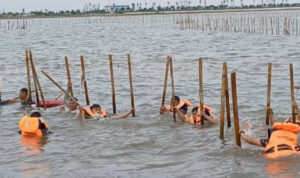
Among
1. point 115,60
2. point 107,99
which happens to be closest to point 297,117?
point 107,99

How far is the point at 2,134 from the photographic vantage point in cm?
1758

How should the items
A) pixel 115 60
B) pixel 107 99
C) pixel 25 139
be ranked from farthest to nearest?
pixel 115 60, pixel 107 99, pixel 25 139

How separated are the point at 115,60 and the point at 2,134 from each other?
22668 millimetres


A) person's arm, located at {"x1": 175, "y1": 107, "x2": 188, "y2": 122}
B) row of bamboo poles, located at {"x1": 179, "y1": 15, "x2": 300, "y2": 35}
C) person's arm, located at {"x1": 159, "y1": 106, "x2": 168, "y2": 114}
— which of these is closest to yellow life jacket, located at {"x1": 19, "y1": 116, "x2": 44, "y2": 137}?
person's arm, located at {"x1": 175, "y1": 107, "x2": 188, "y2": 122}

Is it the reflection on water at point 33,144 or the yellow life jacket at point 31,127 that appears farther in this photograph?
the yellow life jacket at point 31,127

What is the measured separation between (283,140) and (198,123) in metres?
5.23

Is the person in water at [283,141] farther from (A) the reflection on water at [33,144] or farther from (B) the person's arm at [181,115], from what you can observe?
(A) the reflection on water at [33,144]

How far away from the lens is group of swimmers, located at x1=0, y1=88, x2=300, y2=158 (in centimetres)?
1231

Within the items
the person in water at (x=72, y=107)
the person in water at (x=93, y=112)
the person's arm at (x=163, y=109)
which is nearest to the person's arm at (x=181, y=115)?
the person's arm at (x=163, y=109)

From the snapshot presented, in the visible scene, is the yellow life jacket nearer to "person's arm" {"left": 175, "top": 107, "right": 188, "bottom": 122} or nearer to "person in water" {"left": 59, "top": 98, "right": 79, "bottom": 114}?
"person in water" {"left": 59, "top": 98, "right": 79, "bottom": 114}

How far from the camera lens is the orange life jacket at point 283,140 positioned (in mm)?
12211

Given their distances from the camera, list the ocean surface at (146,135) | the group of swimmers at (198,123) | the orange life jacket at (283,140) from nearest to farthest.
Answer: the orange life jacket at (283,140) → the group of swimmers at (198,123) → the ocean surface at (146,135)

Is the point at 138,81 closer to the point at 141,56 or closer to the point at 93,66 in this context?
the point at 93,66

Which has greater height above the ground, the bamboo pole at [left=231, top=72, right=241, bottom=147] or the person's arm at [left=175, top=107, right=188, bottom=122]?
the bamboo pole at [left=231, top=72, right=241, bottom=147]
